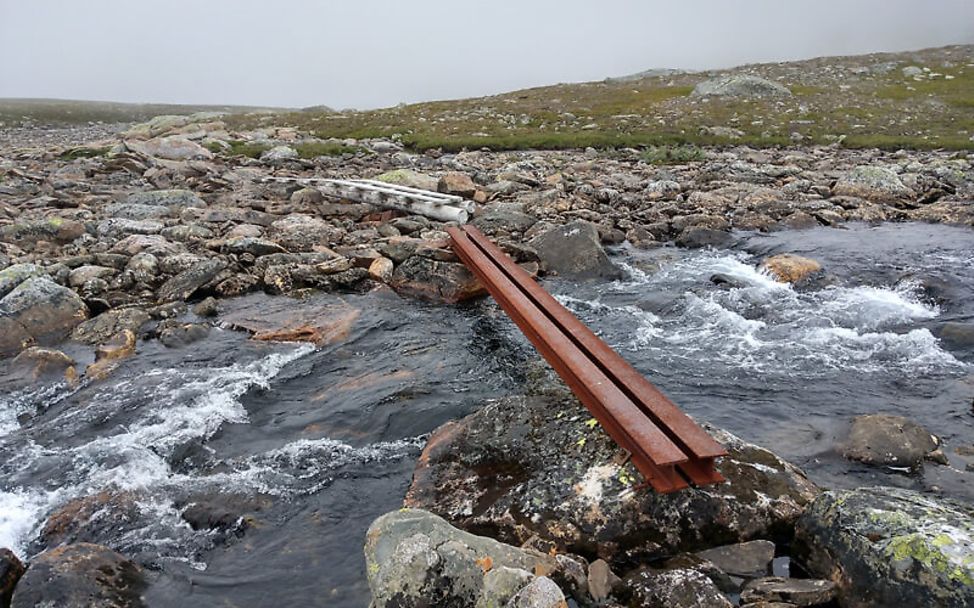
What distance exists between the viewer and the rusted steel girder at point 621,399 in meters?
5.15

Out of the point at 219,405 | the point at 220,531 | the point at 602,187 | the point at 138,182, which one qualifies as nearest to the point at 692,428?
the point at 220,531

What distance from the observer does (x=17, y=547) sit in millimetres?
5531

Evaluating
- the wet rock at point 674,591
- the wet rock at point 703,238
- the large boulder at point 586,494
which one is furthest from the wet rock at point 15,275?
the wet rock at point 703,238

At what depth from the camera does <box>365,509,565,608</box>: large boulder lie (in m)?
4.04

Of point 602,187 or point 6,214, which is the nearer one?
point 6,214

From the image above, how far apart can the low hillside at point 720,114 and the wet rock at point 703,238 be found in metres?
21.0

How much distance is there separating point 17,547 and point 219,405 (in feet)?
9.23

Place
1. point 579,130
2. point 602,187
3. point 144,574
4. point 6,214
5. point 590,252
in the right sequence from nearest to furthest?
1. point 144,574
2. point 590,252
3. point 6,214
4. point 602,187
5. point 579,130

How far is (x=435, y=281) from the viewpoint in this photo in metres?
12.2

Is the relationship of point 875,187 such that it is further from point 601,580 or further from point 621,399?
point 601,580

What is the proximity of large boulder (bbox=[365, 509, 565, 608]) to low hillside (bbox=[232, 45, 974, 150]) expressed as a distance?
3343 centimetres

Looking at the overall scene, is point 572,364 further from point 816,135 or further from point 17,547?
point 816,135

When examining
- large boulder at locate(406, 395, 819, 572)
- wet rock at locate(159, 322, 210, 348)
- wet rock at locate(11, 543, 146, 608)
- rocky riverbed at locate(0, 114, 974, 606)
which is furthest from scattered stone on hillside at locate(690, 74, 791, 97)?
wet rock at locate(11, 543, 146, 608)

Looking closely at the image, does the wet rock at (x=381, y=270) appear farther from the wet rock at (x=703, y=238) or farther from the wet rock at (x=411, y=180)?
the wet rock at (x=703, y=238)
